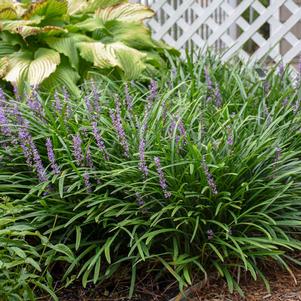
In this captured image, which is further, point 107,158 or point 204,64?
point 204,64

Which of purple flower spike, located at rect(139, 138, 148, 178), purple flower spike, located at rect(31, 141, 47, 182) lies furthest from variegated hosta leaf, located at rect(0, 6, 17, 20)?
purple flower spike, located at rect(139, 138, 148, 178)

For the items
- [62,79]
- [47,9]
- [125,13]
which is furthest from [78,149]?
[125,13]

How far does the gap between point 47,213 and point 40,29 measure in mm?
1823

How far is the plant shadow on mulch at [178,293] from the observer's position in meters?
2.29

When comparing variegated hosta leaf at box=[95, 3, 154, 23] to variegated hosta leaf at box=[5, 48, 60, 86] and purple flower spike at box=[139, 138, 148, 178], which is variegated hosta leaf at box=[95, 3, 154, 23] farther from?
purple flower spike at box=[139, 138, 148, 178]

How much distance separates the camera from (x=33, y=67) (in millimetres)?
3762

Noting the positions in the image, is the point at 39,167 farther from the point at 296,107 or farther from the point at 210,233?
the point at 296,107

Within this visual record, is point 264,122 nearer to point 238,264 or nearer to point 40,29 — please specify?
point 238,264

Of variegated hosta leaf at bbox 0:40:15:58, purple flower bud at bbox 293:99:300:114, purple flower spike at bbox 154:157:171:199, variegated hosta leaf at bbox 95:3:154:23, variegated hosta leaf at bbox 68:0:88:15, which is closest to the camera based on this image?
purple flower spike at bbox 154:157:171:199

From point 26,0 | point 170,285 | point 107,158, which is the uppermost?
point 107,158

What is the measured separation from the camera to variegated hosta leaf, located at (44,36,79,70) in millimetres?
3898

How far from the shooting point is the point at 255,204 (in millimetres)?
2451

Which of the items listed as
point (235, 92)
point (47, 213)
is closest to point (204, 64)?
point (235, 92)

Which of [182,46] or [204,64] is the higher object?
[204,64]
